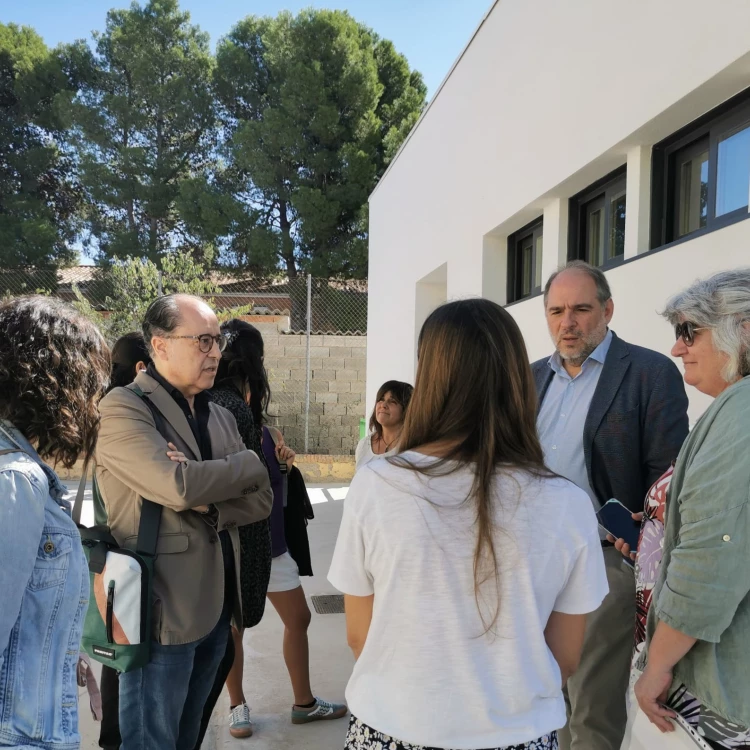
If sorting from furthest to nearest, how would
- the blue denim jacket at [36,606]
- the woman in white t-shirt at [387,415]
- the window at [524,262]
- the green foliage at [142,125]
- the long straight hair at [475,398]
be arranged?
the green foliage at [142,125] < the window at [524,262] < the woman in white t-shirt at [387,415] < the long straight hair at [475,398] < the blue denim jacket at [36,606]

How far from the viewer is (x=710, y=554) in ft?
4.43

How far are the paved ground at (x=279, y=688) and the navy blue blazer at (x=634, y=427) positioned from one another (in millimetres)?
1661

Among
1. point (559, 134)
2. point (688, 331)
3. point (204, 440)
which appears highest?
point (559, 134)

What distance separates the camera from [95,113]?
21500 mm

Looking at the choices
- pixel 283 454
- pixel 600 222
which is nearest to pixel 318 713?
pixel 283 454

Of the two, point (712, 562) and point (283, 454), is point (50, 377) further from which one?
point (283, 454)

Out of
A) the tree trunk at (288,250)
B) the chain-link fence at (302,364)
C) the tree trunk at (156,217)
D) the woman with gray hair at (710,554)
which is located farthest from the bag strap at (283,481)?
the tree trunk at (156,217)

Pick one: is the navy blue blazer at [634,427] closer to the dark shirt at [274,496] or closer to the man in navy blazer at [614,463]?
the man in navy blazer at [614,463]

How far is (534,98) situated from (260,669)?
4.06 m

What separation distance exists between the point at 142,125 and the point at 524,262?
65.1ft

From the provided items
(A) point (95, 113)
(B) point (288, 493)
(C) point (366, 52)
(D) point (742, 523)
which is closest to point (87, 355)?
(D) point (742, 523)

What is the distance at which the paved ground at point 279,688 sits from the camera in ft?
9.46

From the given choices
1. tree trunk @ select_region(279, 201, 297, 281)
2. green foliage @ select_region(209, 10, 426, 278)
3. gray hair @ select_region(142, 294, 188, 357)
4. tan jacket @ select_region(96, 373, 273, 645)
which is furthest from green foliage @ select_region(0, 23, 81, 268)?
tan jacket @ select_region(96, 373, 273, 645)

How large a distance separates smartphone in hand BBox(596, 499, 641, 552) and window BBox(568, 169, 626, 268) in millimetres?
2247
